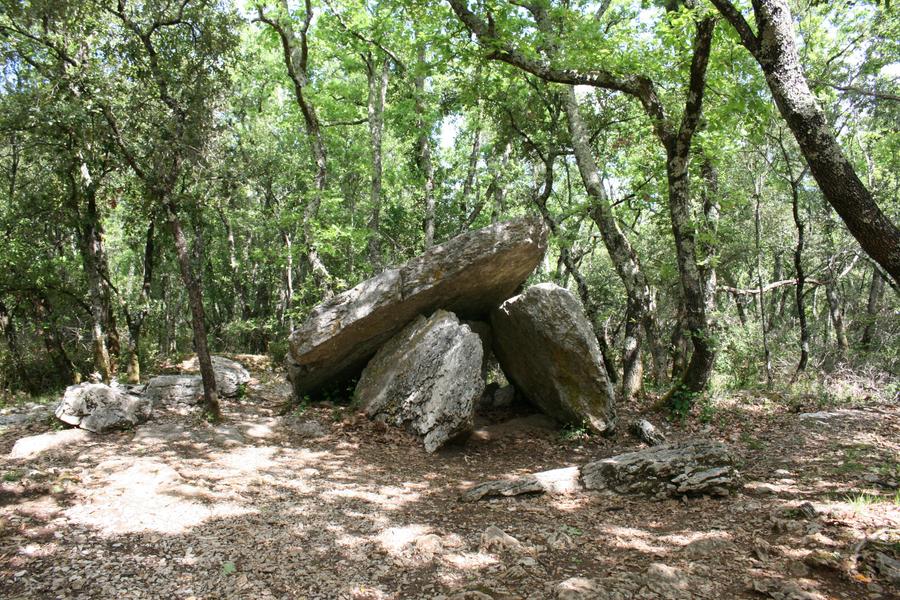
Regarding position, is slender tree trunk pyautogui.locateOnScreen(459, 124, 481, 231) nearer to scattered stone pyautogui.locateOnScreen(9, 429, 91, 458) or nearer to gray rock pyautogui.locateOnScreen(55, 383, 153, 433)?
gray rock pyautogui.locateOnScreen(55, 383, 153, 433)

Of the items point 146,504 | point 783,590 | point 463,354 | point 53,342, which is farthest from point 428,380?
point 53,342

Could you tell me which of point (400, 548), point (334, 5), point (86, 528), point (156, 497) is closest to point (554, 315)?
point (400, 548)

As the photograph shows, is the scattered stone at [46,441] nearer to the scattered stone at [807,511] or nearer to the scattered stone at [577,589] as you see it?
the scattered stone at [577,589]

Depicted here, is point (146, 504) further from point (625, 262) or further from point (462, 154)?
point (462, 154)

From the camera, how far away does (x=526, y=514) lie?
206 inches

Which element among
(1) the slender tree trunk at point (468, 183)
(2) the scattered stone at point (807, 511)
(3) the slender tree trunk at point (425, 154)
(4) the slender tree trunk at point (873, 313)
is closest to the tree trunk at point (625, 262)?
(3) the slender tree trunk at point (425, 154)

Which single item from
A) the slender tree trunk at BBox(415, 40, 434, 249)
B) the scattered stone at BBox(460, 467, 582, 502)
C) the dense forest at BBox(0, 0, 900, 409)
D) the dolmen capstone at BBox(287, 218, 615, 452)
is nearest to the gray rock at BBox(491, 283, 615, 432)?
the dolmen capstone at BBox(287, 218, 615, 452)

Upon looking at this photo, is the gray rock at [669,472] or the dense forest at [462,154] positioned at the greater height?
the dense forest at [462,154]

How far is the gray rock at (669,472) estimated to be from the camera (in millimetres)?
5438

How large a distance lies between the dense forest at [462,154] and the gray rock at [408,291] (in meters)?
1.89

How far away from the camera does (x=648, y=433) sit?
7.96 meters

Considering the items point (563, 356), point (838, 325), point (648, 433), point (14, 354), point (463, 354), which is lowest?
point (648, 433)

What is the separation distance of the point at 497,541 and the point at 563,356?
4.40 m

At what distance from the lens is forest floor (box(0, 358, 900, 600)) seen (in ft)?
12.0
